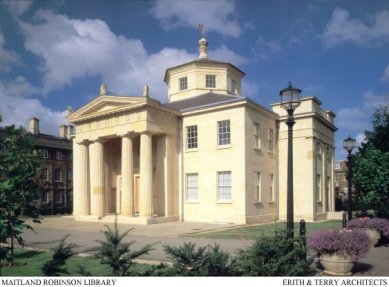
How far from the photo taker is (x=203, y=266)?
6.62 metres

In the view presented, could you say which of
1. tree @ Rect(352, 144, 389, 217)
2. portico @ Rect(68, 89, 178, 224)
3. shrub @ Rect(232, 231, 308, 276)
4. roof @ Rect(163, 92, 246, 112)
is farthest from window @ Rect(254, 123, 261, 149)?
shrub @ Rect(232, 231, 308, 276)

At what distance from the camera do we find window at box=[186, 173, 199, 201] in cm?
2572

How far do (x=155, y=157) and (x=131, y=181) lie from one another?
285 cm

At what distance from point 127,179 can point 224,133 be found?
715 cm

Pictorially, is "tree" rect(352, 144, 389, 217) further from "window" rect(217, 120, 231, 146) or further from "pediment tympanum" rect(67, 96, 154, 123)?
"pediment tympanum" rect(67, 96, 154, 123)

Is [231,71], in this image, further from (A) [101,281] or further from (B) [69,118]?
(A) [101,281]

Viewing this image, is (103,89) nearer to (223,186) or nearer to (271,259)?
(223,186)

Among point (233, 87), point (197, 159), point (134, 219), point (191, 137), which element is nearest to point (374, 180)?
point (197, 159)

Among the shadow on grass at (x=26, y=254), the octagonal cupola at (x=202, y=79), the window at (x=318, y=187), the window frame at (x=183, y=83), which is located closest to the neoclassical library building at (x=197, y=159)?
the window at (x=318, y=187)

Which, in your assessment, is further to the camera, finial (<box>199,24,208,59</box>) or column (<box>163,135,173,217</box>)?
finial (<box>199,24,208,59</box>)

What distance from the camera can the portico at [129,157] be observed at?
24.1 meters

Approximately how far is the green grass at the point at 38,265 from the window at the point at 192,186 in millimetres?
14359

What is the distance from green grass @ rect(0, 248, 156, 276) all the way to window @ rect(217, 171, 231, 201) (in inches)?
545

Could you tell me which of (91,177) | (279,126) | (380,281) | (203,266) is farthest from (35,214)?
(279,126)
